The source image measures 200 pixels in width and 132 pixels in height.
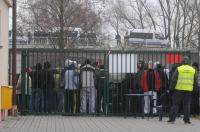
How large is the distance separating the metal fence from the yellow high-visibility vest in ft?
7.49

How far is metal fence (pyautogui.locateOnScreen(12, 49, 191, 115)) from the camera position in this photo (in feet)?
65.5

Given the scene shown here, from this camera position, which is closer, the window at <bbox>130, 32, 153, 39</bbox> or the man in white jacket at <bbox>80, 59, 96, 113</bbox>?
the man in white jacket at <bbox>80, 59, 96, 113</bbox>

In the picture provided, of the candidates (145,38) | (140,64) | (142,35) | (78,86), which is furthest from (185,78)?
(142,35)

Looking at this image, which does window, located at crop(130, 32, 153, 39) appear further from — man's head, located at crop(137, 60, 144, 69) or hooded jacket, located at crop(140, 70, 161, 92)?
hooded jacket, located at crop(140, 70, 161, 92)

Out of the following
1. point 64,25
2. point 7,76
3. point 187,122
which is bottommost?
point 187,122

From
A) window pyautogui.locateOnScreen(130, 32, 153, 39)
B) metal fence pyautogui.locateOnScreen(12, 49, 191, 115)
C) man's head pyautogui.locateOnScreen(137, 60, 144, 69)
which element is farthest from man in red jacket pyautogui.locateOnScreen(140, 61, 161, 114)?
window pyautogui.locateOnScreen(130, 32, 153, 39)

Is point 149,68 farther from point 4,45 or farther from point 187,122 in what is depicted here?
point 4,45

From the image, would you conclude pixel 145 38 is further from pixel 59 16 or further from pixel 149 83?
pixel 149 83

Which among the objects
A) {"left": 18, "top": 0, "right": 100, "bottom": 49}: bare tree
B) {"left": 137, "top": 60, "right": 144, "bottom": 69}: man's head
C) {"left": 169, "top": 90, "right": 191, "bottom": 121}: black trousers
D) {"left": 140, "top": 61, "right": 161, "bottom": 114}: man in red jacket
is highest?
→ {"left": 18, "top": 0, "right": 100, "bottom": 49}: bare tree

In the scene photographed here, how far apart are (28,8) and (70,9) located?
102 inches

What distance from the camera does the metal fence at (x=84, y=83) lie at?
786 inches

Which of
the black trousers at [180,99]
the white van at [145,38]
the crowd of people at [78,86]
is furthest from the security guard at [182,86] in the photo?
the white van at [145,38]

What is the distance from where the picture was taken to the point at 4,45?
18.6m

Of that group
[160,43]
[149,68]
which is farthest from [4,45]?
[160,43]
